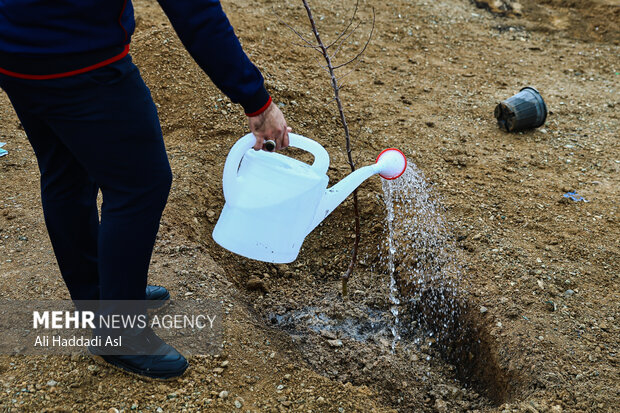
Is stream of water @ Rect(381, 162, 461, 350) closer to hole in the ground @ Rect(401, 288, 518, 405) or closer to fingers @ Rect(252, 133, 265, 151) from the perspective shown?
hole in the ground @ Rect(401, 288, 518, 405)

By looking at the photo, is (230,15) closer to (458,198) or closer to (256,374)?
(458,198)

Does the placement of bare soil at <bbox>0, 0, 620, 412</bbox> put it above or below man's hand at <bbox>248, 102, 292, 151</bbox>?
below

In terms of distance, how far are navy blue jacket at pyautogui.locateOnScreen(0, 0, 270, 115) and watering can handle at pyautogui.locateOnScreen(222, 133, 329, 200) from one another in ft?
0.89

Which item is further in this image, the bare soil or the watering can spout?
the bare soil

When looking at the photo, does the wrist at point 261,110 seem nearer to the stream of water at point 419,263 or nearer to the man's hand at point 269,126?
the man's hand at point 269,126

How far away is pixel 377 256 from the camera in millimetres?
2721

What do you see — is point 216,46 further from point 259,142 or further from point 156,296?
point 156,296

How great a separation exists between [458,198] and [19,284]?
2.06m

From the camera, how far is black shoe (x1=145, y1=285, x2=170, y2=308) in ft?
6.69

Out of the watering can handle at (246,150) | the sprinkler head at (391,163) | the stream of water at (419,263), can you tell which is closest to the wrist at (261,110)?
the watering can handle at (246,150)

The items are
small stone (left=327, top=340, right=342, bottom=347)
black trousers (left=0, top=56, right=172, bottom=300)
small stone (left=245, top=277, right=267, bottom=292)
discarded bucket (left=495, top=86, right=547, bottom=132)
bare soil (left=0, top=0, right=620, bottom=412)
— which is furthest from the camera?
discarded bucket (left=495, top=86, right=547, bottom=132)

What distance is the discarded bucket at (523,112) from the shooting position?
3.64 meters

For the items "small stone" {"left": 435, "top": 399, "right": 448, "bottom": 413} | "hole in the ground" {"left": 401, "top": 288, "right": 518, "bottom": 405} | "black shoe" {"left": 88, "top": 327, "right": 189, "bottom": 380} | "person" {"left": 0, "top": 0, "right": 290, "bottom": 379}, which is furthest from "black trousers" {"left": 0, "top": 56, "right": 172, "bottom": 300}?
"hole in the ground" {"left": 401, "top": 288, "right": 518, "bottom": 405}

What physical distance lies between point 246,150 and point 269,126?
18 centimetres
